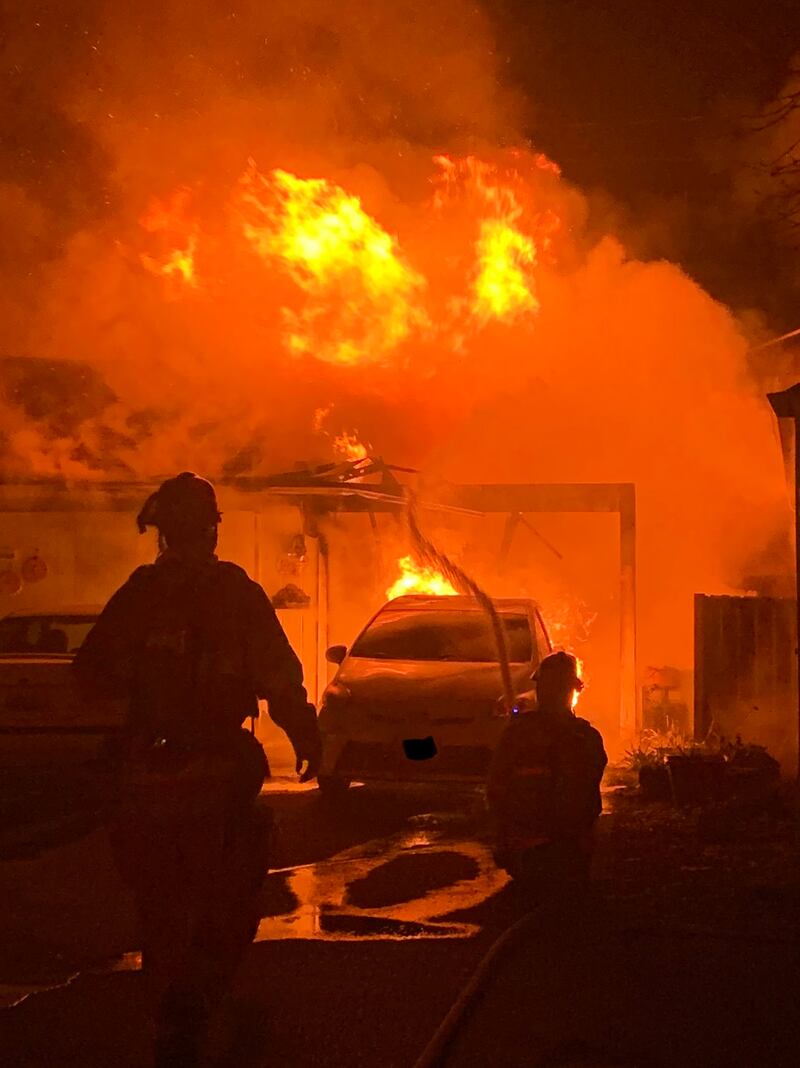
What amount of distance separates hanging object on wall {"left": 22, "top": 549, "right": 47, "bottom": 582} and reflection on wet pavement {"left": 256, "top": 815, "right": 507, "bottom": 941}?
22.8 ft

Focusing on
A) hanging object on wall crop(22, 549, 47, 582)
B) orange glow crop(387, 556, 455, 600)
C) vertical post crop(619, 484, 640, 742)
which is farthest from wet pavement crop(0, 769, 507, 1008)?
hanging object on wall crop(22, 549, 47, 582)

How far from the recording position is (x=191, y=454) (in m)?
14.1

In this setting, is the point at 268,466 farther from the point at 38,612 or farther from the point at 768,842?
the point at 768,842

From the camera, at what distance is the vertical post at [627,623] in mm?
14703

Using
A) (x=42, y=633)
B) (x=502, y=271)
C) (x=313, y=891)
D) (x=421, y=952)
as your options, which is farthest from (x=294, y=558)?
(x=421, y=952)

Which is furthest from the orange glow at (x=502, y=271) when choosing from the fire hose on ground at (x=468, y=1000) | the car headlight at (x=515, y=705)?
the fire hose on ground at (x=468, y=1000)

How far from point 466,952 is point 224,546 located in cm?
977

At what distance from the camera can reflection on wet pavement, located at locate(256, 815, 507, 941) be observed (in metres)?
6.26

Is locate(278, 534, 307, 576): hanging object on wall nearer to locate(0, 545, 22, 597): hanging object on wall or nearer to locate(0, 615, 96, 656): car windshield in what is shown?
locate(0, 545, 22, 597): hanging object on wall

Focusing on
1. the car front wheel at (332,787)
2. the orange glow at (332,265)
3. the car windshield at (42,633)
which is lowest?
the car front wheel at (332,787)

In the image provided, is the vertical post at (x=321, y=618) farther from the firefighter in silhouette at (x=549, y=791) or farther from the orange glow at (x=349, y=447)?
the firefighter in silhouette at (x=549, y=791)

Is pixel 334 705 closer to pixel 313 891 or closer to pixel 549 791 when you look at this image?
pixel 313 891

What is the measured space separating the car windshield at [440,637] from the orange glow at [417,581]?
3046mm

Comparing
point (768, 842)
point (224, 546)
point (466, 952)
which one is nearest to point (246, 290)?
point (224, 546)
